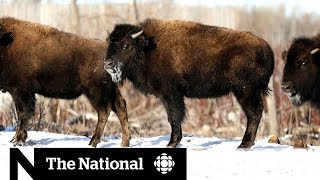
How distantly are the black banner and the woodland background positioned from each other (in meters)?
7.72

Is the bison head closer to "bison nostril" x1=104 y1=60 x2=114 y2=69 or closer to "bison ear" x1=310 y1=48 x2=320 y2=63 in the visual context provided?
"bison nostril" x1=104 y1=60 x2=114 y2=69

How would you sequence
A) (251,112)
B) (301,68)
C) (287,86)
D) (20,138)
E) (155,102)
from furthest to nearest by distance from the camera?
(155,102), (20,138), (251,112), (301,68), (287,86)

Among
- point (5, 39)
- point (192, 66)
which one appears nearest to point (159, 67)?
point (192, 66)

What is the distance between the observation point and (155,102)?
84.3 ft

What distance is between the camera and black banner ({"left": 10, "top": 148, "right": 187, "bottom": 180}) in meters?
7.11

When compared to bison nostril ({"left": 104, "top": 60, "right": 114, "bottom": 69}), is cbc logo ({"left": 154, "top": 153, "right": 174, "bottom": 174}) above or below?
below

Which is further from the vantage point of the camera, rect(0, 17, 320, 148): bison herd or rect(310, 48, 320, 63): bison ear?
rect(0, 17, 320, 148): bison herd

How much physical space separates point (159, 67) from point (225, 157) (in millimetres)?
2192

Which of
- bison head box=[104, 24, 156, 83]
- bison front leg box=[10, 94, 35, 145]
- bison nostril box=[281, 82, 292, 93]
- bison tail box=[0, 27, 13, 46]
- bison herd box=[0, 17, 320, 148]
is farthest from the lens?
bison tail box=[0, 27, 13, 46]

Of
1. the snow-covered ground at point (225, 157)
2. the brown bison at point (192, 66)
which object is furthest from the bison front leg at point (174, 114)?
the snow-covered ground at point (225, 157)

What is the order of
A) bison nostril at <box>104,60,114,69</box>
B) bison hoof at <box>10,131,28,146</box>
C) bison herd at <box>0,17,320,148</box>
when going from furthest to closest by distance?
bison hoof at <box>10,131,28,146</box>, bison herd at <box>0,17,320,148</box>, bison nostril at <box>104,60,114,69</box>

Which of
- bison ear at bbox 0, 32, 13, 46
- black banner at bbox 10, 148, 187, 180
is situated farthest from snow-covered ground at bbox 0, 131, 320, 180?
bison ear at bbox 0, 32, 13, 46

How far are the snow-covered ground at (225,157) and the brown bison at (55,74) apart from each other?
61cm

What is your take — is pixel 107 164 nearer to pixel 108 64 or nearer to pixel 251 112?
pixel 108 64
